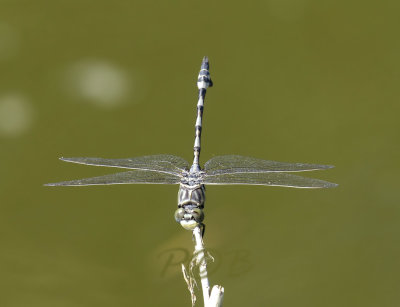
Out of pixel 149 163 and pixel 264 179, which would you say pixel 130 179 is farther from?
pixel 264 179

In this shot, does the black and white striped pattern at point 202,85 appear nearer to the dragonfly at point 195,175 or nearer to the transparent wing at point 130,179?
the dragonfly at point 195,175

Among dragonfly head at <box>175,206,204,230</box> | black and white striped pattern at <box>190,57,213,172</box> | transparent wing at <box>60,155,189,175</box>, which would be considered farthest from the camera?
black and white striped pattern at <box>190,57,213,172</box>

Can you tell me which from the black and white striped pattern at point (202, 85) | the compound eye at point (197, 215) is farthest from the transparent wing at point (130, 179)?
the black and white striped pattern at point (202, 85)

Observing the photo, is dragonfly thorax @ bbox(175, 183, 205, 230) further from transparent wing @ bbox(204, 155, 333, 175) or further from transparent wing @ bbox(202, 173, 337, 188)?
transparent wing @ bbox(204, 155, 333, 175)

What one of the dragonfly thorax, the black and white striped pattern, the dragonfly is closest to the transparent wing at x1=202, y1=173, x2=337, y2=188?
the dragonfly

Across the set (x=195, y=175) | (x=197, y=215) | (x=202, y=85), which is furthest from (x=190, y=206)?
(x=202, y=85)

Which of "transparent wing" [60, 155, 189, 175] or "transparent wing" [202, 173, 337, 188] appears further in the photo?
"transparent wing" [60, 155, 189, 175]

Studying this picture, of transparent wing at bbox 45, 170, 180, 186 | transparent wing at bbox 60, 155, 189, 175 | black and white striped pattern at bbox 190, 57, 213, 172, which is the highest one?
black and white striped pattern at bbox 190, 57, 213, 172
